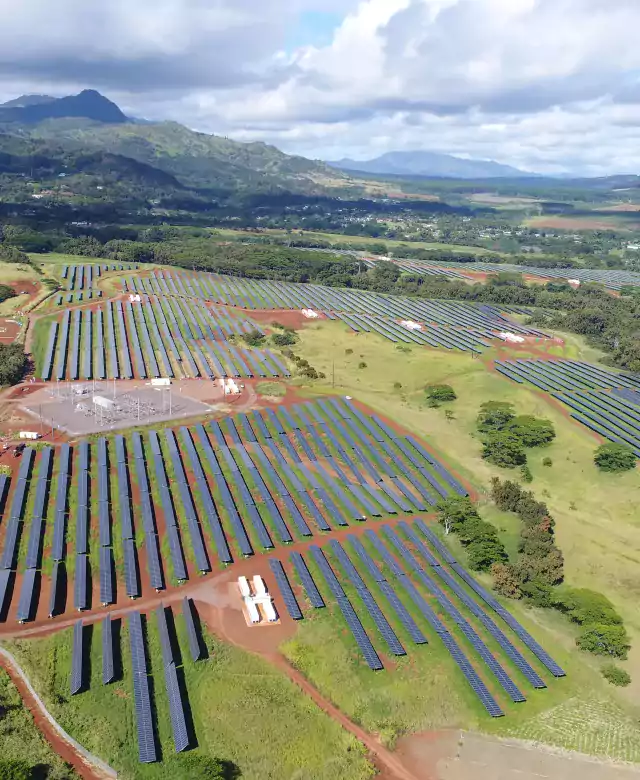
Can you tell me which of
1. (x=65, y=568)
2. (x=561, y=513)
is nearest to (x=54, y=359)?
(x=65, y=568)

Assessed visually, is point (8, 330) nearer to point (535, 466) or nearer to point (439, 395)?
point (439, 395)

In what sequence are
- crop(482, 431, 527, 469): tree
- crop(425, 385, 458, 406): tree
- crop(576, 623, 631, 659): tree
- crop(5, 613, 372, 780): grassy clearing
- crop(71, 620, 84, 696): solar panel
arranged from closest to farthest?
crop(5, 613, 372, 780): grassy clearing < crop(71, 620, 84, 696): solar panel < crop(576, 623, 631, 659): tree < crop(482, 431, 527, 469): tree < crop(425, 385, 458, 406): tree

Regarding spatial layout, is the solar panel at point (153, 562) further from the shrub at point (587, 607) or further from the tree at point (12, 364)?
the tree at point (12, 364)

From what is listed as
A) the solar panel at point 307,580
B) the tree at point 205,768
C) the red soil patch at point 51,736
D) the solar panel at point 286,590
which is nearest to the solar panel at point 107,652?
the red soil patch at point 51,736

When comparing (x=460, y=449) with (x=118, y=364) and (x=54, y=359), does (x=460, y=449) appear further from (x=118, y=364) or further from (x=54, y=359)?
(x=54, y=359)

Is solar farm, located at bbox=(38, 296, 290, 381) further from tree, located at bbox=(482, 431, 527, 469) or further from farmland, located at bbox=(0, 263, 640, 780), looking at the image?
tree, located at bbox=(482, 431, 527, 469)

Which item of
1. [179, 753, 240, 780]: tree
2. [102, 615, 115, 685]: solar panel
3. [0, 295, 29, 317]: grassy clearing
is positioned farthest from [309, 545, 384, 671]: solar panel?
[0, 295, 29, 317]: grassy clearing
